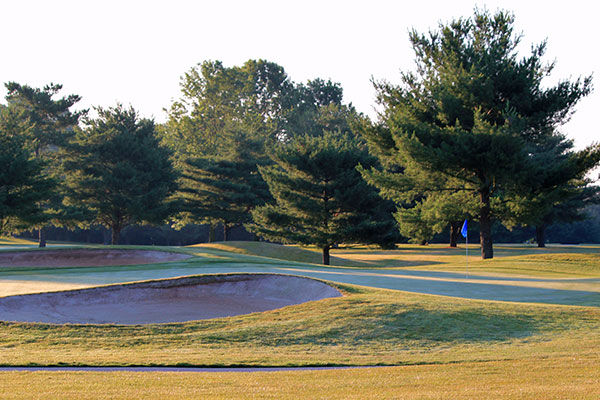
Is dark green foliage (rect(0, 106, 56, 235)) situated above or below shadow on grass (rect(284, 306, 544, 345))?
above

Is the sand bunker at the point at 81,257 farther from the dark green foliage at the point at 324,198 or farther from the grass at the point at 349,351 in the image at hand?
the grass at the point at 349,351

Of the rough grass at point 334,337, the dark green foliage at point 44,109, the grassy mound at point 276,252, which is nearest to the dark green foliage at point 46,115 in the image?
the dark green foliage at point 44,109

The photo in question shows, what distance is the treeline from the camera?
2794cm

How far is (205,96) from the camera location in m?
103

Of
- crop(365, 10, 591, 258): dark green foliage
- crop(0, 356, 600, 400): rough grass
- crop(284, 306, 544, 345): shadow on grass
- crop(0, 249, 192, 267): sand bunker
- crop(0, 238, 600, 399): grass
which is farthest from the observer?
crop(0, 249, 192, 267): sand bunker

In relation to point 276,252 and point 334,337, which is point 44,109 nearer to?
point 276,252

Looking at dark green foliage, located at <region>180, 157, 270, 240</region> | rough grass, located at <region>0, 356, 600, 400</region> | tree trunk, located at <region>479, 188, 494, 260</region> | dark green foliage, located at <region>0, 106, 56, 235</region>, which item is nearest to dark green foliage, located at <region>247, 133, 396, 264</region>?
tree trunk, located at <region>479, 188, 494, 260</region>

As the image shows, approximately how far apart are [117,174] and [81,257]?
51.3 ft

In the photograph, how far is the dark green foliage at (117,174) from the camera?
45.0 m

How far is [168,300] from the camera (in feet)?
51.1

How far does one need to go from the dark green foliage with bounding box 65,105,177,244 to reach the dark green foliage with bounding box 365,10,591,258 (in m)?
21.6

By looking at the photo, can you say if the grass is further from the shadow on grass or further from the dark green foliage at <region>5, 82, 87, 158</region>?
the dark green foliage at <region>5, 82, 87, 158</region>

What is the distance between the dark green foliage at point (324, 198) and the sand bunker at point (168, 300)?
19.0 m

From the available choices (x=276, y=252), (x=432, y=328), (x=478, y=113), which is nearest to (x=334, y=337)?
(x=432, y=328)
